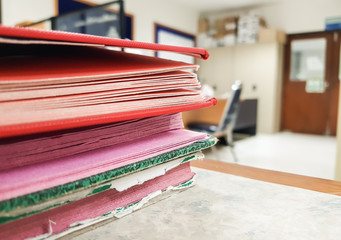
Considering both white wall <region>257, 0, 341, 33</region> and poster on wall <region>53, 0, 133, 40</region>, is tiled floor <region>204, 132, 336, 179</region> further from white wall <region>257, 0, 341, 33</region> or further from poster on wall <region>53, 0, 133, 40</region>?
poster on wall <region>53, 0, 133, 40</region>

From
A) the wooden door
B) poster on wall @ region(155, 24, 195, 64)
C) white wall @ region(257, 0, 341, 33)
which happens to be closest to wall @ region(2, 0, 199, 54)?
poster on wall @ region(155, 24, 195, 64)

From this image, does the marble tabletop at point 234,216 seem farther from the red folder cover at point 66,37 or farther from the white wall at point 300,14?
the white wall at point 300,14

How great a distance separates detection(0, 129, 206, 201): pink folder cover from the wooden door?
582 centimetres

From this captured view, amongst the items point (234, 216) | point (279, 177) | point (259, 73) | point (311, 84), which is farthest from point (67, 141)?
point (311, 84)

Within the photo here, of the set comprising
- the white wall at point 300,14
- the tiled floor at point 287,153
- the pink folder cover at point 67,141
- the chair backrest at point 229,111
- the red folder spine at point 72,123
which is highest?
the white wall at point 300,14

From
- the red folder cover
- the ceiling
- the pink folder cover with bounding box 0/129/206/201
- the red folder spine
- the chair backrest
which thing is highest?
the ceiling

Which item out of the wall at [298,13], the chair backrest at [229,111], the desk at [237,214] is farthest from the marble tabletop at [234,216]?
the wall at [298,13]

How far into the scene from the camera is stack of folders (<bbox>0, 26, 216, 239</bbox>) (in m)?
0.26

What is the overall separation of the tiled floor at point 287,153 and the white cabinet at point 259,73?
0.54m

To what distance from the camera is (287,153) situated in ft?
12.9

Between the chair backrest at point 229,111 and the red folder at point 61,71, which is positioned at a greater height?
the red folder at point 61,71

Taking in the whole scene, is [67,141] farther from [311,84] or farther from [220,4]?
[220,4]

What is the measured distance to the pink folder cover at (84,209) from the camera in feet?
0.94

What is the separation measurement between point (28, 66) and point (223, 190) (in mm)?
336
